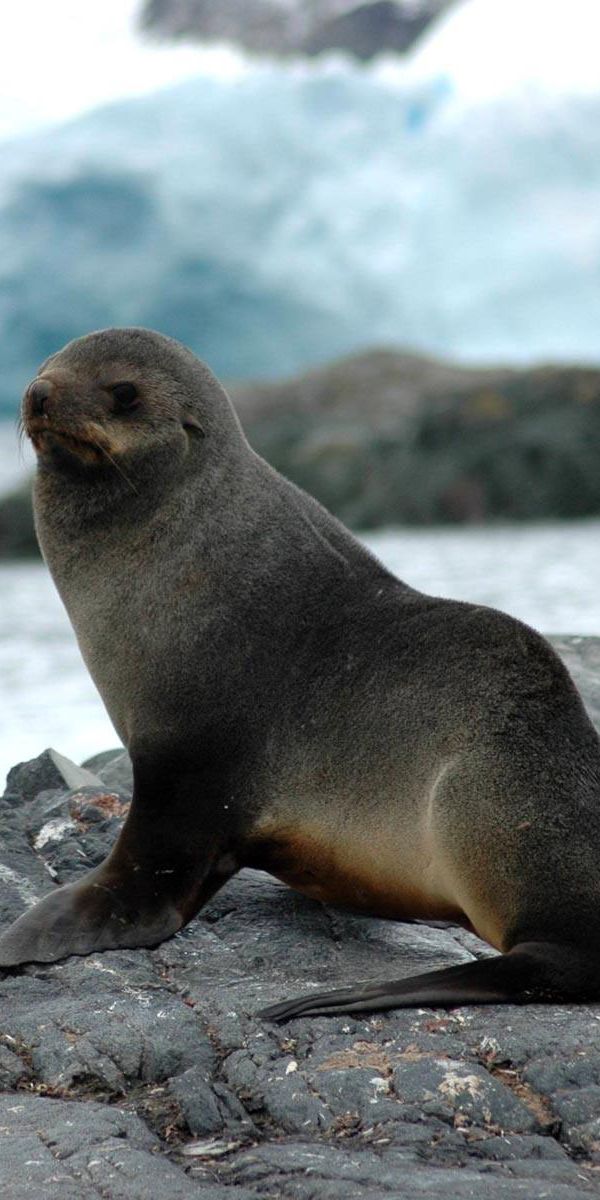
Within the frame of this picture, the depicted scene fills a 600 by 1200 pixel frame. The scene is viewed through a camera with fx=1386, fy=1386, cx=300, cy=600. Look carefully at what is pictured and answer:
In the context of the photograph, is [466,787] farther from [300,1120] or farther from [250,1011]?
[300,1120]

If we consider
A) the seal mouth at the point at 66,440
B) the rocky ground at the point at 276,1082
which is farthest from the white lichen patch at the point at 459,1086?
the seal mouth at the point at 66,440

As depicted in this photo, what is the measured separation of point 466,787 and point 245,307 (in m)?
30.8

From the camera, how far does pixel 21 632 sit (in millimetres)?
16578

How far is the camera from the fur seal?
3.79 metres

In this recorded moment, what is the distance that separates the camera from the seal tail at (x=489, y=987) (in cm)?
361

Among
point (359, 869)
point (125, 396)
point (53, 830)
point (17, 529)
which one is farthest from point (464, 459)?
point (359, 869)

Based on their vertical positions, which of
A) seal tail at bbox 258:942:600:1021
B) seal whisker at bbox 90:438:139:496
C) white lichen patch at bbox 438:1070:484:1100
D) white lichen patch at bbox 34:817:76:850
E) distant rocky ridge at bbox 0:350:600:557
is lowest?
white lichen patch at bbox 438:1070:484:1100

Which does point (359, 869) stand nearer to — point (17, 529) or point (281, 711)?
point (281, 711)

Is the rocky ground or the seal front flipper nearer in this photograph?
the rocky ground

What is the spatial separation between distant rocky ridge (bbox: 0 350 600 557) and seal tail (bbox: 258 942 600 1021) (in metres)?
21.6

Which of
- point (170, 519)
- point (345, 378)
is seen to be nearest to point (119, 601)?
point (170, 519)

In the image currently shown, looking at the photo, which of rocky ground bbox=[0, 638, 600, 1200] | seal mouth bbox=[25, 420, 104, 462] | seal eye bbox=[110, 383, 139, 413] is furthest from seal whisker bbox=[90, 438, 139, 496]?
rocky ground bbox=[0, 638, 600, 1200]

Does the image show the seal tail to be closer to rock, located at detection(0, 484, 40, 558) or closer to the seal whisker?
the seal whisker

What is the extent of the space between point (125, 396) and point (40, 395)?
0.30m
